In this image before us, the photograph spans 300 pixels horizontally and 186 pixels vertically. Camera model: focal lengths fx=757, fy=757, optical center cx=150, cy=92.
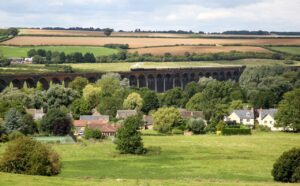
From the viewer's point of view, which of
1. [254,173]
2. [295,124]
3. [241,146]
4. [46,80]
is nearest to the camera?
[254,173]

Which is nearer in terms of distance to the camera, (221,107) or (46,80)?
(221,107)

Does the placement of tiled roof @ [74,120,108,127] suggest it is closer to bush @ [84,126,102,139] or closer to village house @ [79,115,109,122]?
village house @ [79,115,109,122]

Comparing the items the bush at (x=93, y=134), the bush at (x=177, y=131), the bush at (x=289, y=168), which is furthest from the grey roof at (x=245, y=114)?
the bush at (x=289, y=168)

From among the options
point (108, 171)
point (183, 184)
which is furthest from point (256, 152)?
point (183, 184)

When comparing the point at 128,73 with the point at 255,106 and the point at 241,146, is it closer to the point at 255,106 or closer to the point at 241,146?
the point at 255,106

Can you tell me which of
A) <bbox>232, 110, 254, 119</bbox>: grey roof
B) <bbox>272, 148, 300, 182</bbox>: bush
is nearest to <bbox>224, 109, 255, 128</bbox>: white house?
<bbox>232, 110, 254, 119</bbox>: grey roof

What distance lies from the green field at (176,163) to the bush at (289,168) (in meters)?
1.02

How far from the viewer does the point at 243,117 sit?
366 ft

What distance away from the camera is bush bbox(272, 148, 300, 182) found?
57.5 metres

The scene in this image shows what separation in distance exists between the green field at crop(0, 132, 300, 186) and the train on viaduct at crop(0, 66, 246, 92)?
211ft

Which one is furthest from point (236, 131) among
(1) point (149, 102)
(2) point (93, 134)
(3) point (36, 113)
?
(1) point (149, 102)

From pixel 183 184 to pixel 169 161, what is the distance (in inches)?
718

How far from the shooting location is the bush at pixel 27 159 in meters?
54.8

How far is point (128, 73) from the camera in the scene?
6796 inches
